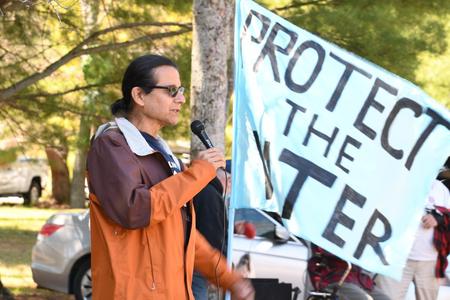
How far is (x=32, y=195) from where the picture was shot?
977 inches

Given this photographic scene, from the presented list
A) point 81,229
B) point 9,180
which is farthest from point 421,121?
point 9,180

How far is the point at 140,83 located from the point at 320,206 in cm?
132

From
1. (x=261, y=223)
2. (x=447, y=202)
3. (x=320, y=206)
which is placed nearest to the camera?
(x=320, y=206)

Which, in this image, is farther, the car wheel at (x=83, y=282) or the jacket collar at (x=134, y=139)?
the car wheel at (x=83, y=282)

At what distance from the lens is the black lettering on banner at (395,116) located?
4.67m

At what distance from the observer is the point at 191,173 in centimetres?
346

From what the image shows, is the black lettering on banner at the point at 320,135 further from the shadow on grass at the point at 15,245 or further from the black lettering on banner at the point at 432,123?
the shadow on grass at the point at 15,245

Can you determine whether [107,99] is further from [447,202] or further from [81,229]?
[447,202]

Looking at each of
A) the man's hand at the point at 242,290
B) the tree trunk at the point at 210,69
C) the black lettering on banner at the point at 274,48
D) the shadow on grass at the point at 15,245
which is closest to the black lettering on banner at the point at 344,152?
the black lettering on banner at the point at 274,48

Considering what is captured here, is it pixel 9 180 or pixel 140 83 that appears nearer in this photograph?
pixel 140 83

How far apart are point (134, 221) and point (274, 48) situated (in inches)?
68.6

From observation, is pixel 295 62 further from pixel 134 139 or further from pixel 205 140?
pixel 134 139

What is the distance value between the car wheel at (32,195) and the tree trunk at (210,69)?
59.7 feet

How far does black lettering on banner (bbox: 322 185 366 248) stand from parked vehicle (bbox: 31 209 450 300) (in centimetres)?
372
